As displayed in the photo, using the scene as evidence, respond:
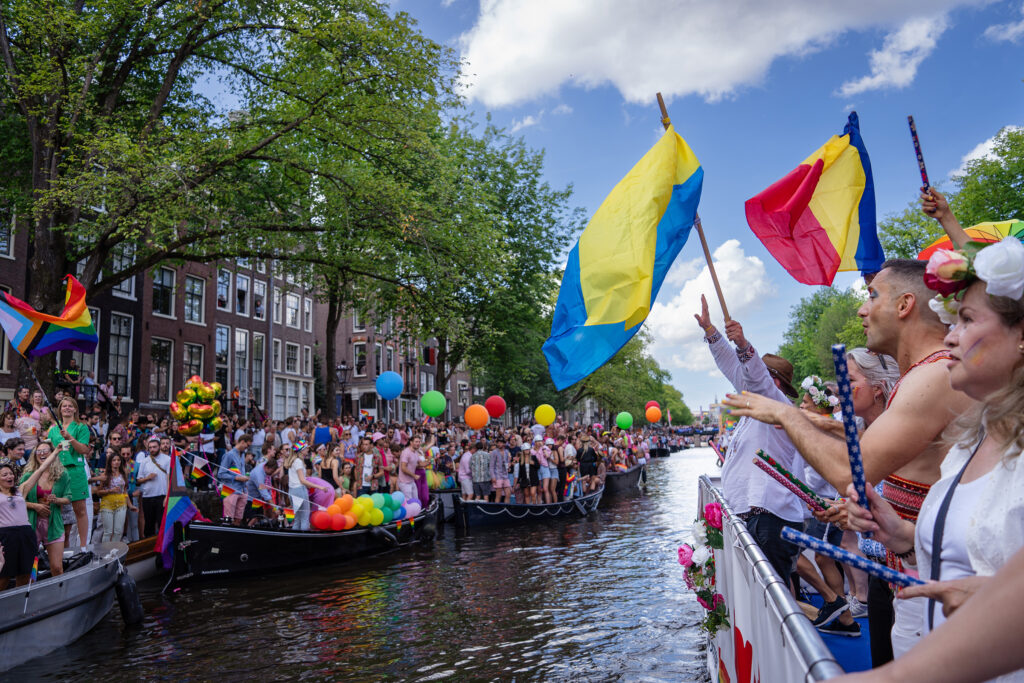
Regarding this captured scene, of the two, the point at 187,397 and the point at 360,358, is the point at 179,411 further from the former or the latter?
the point at 360,358

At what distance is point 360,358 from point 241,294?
59.4ft

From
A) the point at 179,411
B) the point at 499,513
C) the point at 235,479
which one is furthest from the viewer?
the point at 499,513

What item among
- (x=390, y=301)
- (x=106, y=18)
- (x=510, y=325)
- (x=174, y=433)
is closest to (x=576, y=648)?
(x=174, y=433)

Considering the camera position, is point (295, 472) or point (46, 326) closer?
point (46, 326)

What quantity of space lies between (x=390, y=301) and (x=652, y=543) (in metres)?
10.4

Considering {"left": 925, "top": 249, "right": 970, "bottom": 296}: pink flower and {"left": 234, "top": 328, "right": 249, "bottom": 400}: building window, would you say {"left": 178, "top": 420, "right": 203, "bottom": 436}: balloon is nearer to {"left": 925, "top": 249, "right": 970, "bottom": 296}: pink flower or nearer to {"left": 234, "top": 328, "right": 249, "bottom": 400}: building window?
{"left": 925, "top": 249, "right": 970, "bottom": 296}: pink flower

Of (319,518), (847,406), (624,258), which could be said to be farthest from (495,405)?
(847,406)

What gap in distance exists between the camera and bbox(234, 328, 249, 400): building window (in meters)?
35.0

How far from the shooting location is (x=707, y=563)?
486 cm

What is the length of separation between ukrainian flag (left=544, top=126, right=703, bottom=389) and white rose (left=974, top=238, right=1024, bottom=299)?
9.23ft

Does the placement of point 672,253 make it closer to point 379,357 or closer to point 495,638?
point 495,638

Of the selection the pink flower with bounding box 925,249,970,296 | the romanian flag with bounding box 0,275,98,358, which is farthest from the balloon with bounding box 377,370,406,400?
the pink flower with bounding box 925,249,970,296

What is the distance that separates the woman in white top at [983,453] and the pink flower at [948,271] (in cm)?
4

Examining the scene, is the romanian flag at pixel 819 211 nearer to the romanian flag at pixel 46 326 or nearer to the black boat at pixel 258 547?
the black boat at pixel 258 547
